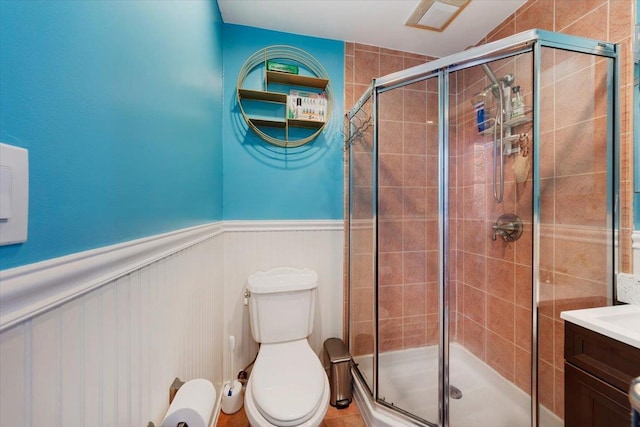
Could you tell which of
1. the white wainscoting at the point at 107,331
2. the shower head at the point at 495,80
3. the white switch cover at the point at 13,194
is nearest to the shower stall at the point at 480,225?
the shower head at the point at 495,80

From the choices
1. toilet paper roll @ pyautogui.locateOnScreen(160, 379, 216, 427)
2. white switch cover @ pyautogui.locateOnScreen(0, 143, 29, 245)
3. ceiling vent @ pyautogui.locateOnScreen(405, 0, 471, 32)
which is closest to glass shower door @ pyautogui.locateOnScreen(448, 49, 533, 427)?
ceiling vent @ pyautogui.locateOnScreen(405, 0, 471, 32)

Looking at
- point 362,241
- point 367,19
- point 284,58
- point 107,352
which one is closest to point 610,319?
point 362,241

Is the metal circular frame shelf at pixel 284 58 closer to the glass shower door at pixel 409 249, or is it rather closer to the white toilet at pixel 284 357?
the glass shower door at pixel 409 249

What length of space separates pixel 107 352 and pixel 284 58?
1918mm

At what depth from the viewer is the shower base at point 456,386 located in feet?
4.49

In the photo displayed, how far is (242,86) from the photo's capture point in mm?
1769

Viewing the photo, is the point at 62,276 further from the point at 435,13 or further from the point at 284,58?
the point at 435,13

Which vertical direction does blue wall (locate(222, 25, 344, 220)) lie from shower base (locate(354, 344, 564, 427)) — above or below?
above

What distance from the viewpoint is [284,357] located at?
1.41m

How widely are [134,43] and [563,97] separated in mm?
1731

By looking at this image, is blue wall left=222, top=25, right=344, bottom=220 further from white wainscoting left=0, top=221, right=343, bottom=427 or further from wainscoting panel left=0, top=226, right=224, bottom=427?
wainscoting panel left=0, top=226, right=224, bottom=427

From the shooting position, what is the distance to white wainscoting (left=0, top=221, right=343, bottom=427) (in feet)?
1.11

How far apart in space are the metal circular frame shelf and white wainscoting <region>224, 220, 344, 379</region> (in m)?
0.57

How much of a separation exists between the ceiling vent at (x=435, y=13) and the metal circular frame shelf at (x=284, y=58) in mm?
663
